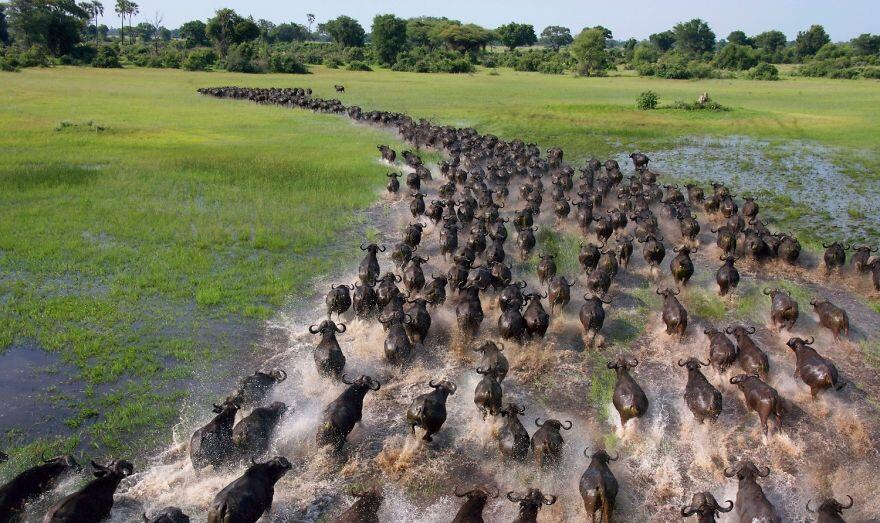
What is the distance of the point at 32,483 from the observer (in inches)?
286

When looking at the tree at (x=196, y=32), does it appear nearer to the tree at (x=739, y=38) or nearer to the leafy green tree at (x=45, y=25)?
the leafy green tree at (x=45, y=25)

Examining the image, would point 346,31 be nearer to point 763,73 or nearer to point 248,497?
point 763,73

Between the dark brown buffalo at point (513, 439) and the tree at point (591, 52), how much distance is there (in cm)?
7517

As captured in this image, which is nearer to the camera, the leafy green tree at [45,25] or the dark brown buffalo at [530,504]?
the dark brown buffalo at [530,504]

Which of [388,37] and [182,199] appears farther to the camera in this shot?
[388,37]

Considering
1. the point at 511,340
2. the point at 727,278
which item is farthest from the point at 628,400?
the point at 727,278

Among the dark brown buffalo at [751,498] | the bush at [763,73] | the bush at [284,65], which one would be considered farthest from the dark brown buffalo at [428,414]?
the bush at [763,73]

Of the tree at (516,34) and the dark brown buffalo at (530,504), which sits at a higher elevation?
the tree at (516,34)

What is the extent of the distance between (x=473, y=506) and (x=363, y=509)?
3.98 feet

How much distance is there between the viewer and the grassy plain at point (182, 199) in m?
10.9

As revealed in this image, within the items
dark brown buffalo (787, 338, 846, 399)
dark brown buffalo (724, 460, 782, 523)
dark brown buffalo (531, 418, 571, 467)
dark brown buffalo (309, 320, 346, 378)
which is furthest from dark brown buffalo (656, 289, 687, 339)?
dark brown buffalo (309, 320, 346, 378)

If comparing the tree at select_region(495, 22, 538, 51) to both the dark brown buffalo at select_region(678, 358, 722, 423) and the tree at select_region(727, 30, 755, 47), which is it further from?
the dark brown buffalo at select_region(678, 358, 722, 423)

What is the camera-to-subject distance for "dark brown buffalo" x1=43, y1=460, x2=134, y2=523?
665 cm

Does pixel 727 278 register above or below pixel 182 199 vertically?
below
